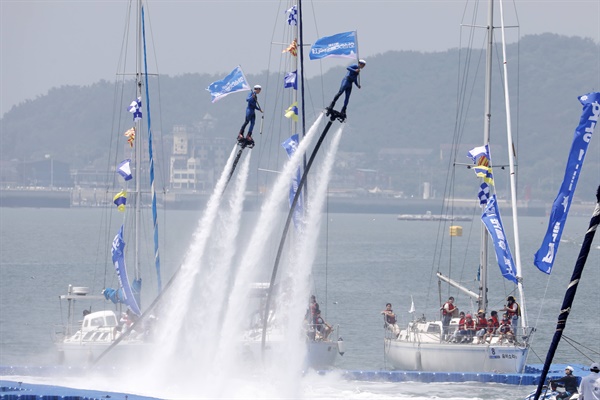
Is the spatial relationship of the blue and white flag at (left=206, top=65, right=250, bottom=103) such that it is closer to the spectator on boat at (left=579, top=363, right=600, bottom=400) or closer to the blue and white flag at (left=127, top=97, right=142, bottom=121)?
the blue and white flag at (left=127, top=97, right=142, bottom=121)

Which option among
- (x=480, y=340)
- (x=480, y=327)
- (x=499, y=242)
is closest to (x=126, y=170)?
(x=499, y=242)

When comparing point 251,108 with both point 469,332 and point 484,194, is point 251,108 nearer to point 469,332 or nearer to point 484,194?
point 469,332

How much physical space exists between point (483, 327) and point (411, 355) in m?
3.48

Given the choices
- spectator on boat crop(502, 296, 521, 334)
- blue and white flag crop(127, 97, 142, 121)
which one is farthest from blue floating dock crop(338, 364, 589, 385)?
blue and white flag crop(127, 97, 142, 121)

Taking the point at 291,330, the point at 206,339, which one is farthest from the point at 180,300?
the point at 291,330

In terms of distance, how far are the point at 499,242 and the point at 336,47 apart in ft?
44.3

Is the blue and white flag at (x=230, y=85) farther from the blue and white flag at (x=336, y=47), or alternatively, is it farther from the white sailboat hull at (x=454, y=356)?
the white sailboat hull at (x=454, y=356)

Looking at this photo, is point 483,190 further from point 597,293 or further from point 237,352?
point 597,293

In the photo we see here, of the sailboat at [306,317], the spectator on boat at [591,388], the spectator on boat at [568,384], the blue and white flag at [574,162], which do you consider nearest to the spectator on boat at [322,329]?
the sailboat at [306,317]

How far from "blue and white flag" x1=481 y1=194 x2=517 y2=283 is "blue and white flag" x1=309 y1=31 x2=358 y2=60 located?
42.3ft

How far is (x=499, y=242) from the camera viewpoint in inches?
2160

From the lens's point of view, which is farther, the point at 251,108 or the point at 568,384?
the point at 251,108

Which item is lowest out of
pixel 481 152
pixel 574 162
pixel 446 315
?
pixel 446 315

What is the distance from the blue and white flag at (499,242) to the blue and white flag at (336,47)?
12908 millimetres
